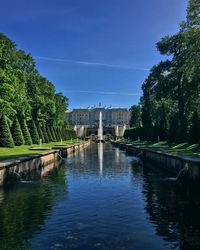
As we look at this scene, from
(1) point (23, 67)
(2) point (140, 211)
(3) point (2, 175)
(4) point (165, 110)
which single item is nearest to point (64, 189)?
(3) point (2, 175)

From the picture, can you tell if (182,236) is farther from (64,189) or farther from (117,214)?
(64,189)

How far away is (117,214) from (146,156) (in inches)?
1101

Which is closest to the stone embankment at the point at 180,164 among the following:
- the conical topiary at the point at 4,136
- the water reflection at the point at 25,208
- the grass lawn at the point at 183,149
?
the grass lawn at the point at 183,149

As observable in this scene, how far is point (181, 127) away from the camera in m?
43.8

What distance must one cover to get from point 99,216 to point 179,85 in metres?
46.4

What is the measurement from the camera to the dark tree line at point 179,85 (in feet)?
123

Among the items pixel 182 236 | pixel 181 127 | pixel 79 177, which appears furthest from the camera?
pixel 181 127

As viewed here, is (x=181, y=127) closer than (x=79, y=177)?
No

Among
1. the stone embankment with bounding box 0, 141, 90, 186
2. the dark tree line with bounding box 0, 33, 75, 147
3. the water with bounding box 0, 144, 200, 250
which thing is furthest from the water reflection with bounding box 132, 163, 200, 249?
the dark tree line with bounding box 0, 33, 75, 147

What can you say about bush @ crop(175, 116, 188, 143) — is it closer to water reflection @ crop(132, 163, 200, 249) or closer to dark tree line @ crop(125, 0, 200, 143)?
dark tree line @ crop(125, 0, 200, 143)

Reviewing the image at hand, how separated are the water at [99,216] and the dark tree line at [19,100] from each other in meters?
18.8

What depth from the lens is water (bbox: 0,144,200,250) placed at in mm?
10219

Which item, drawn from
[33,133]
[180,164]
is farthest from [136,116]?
[180,164]

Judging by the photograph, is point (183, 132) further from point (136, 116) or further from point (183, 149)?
point (136, 116)
